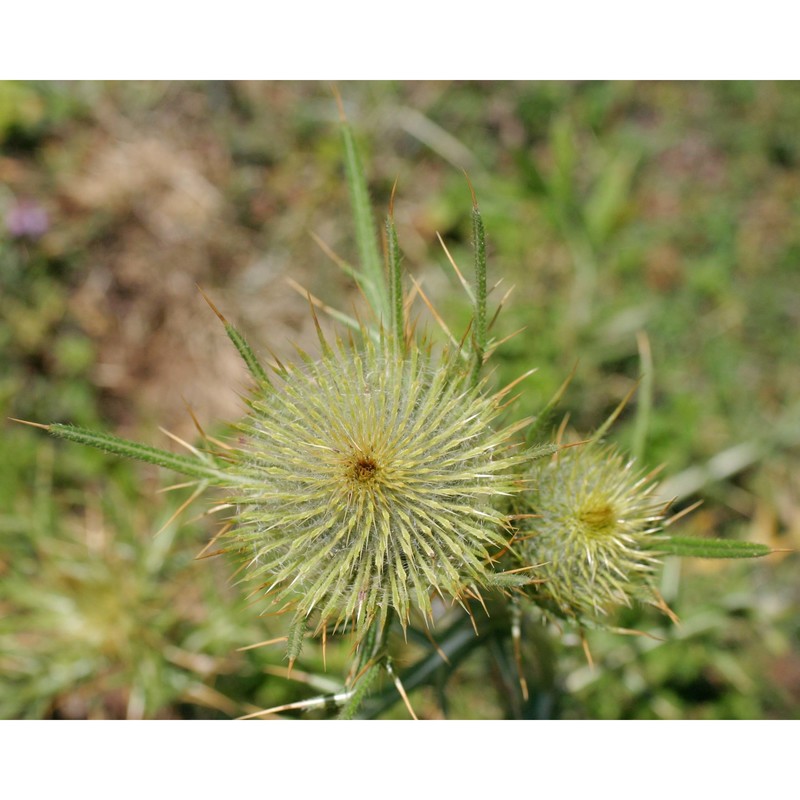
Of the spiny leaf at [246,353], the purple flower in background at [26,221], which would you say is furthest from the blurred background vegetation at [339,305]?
the spiny leaf at [246,353]

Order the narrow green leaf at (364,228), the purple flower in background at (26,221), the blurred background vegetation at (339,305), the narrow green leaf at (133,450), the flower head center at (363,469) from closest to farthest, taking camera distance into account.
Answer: the flower head center at (363,469) < the narrow green leaf at (133,450) < the narrow green leaf at (364,228) < the blurred background vegetation at (339,305) < the purple flower in background at (26,221)

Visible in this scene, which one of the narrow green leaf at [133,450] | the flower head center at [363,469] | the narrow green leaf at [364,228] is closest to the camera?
the flower head center at [363,469]

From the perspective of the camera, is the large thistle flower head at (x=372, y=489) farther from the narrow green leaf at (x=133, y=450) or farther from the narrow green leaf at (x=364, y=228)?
the narrow green leaf at (x=364, y=228)

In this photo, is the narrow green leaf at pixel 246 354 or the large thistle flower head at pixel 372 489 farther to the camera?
the narrow green leaf at pixel 246 354

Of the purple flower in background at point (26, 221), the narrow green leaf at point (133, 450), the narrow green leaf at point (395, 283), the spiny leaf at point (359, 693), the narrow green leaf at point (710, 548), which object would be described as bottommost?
the spiny leaf at point (359, 693)

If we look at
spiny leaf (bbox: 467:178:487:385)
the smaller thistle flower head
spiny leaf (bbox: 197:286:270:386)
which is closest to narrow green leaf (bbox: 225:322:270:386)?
spiny leaf (bbox: 197:286:270:386)

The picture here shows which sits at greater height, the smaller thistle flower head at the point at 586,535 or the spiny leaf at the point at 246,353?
the spiny leaf at the point at 246,353
